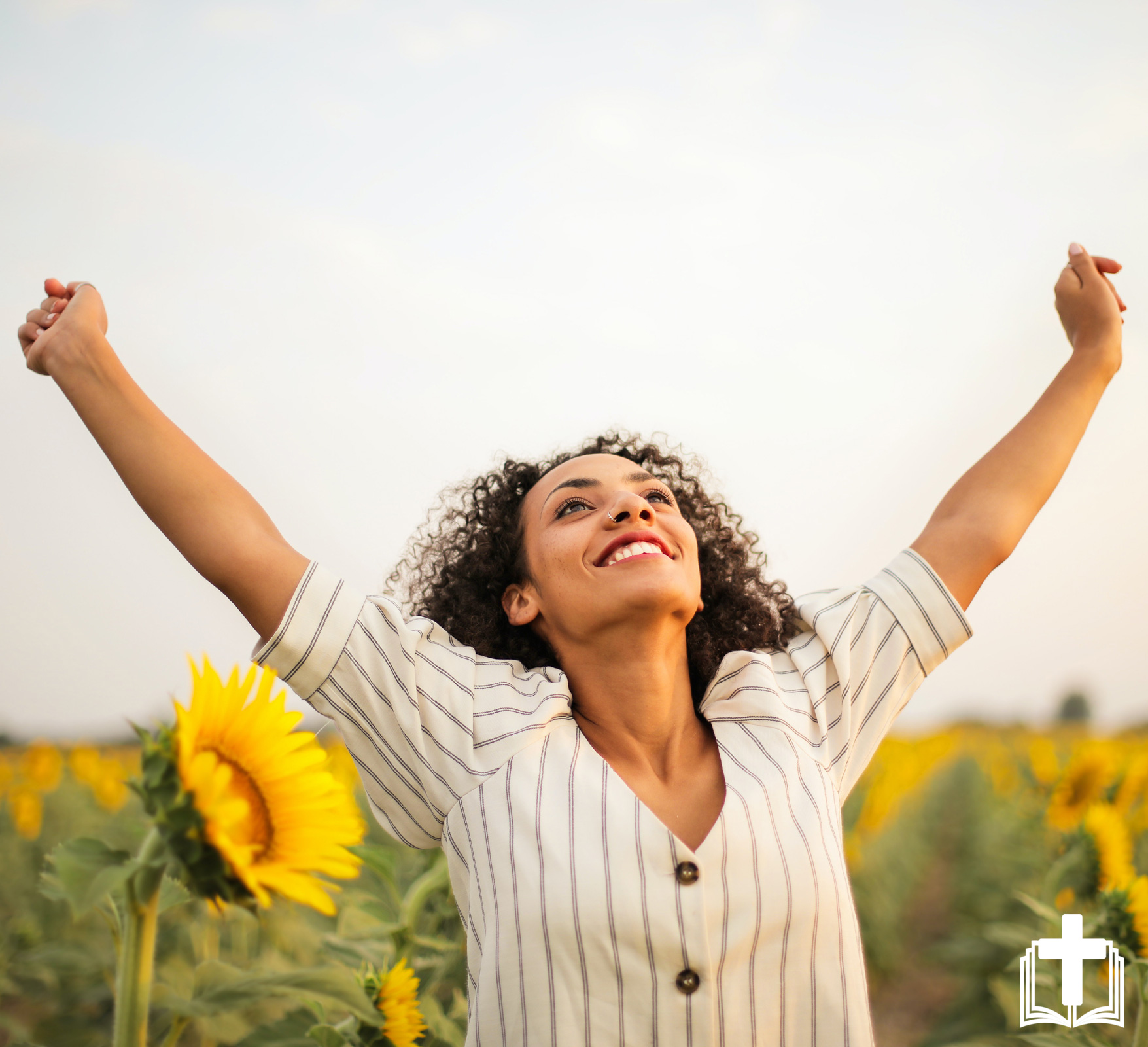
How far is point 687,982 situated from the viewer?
5.38 ft

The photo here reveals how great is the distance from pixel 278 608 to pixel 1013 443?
1.88m

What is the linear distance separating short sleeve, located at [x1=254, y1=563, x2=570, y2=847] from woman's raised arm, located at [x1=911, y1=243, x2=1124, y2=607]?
1.06 metres

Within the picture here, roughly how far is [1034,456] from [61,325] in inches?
89.6

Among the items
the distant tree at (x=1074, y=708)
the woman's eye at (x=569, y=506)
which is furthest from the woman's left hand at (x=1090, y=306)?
the distant tree at (x=1074, y=708)

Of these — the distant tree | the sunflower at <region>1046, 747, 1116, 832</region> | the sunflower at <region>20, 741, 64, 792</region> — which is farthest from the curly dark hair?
the distant tree

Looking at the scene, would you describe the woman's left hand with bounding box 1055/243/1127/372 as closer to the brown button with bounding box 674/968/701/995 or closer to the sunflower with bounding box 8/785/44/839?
the brown button with bounding box 674/968/701/995

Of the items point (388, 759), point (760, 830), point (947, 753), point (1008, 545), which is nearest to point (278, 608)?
point (388, 759)

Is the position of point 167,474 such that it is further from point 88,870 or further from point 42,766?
point 42,766

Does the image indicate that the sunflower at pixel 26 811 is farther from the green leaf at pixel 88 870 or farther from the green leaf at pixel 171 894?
the green leaf at pixel 88 870

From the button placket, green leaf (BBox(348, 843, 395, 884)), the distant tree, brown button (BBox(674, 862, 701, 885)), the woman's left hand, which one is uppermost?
the distant tree

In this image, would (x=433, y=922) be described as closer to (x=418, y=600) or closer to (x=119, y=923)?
(x=418, y=600)

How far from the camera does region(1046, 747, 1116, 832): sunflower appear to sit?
179 inches

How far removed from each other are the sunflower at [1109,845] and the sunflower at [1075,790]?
806 millimetres

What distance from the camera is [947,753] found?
10.7m
